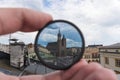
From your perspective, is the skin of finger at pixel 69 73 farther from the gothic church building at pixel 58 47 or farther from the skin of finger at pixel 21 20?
the skin of finger at pixel 21 20

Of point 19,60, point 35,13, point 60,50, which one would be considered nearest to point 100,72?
point 60,50

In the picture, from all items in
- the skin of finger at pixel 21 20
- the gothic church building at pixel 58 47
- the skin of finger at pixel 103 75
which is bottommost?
the skin of finger at pixel 103 75

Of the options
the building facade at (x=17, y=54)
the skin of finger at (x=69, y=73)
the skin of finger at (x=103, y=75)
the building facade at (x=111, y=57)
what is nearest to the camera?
the skin of finger at (x=103, y=75)

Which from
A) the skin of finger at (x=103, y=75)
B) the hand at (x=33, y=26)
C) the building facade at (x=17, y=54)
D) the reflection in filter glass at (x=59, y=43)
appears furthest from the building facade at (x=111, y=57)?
the skin of finger at (x=103, y=75)

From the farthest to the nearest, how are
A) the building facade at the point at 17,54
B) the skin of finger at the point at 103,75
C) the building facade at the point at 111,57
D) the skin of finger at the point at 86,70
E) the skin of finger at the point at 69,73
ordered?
the building facade at the point at 111,57 < the building facade at the point at 17,54 < the skin of finger at the point at 69,73 < the skin of finger at the point at 86,70 < the skin of finger at the point at 103,75

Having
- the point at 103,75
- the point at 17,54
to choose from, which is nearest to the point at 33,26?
the point at 103,75
